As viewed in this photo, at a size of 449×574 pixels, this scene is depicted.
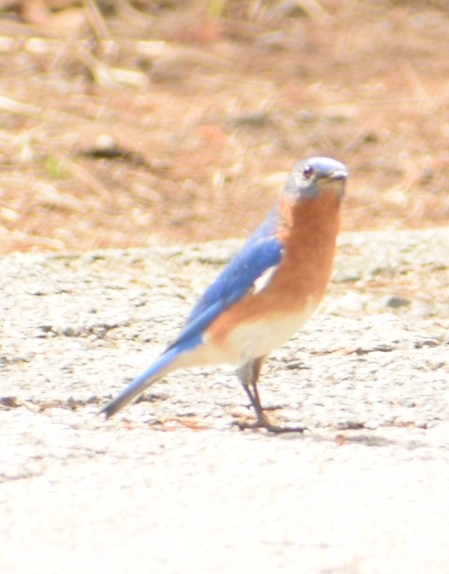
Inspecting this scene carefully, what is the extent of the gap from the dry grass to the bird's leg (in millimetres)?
2247

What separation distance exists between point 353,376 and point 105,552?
4.97 feet

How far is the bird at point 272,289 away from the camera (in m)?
4.22

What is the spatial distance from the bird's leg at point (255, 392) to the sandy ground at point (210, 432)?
0.20 ft

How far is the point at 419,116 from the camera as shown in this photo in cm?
820

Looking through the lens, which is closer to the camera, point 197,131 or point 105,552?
point 105,552

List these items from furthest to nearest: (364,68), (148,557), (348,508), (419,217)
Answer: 1. (364,68)
2. (419,217)
3. (348,508)
4. (148,557)

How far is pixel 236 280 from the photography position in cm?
429

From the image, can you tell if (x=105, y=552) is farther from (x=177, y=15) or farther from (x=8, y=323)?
(x=177, y=15)

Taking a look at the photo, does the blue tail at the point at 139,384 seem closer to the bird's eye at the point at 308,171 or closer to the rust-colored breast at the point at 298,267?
the rust-colored breast at the point at 298,267

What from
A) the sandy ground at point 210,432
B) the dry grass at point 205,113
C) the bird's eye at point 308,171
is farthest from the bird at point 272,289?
the dry grass at point 205,113

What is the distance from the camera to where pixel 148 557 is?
314 cm

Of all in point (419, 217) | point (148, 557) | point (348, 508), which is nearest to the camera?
point (148, 557)

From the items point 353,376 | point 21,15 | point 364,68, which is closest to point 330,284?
point 353,376

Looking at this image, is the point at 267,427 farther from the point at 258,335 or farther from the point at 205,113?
the point at 205,113
